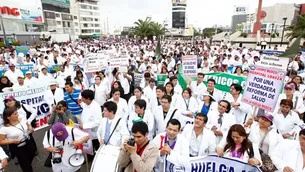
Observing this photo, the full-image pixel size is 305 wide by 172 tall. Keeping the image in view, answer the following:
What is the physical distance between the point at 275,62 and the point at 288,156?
184 centimetres

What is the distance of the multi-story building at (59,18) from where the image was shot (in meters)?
51.2

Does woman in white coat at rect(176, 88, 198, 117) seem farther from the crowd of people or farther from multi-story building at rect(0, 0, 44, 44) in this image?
multi-story building at rect(0, 0, 44, 44)

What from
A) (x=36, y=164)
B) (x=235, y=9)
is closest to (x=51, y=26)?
(x=36, y=164)

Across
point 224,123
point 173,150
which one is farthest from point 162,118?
point 173,150

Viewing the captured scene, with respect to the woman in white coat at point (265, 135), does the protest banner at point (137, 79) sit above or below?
below

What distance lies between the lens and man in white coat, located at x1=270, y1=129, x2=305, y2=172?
2.45 metres

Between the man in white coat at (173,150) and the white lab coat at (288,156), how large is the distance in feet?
3.61

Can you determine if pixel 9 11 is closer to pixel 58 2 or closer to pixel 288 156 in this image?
pixel 58 2

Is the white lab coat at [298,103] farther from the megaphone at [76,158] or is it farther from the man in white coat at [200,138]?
the megaphone at [76,158]

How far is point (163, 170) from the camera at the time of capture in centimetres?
274

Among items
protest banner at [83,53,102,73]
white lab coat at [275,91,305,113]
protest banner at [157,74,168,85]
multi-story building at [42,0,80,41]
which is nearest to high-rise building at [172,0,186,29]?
multi-story building at [42,0,80,41]

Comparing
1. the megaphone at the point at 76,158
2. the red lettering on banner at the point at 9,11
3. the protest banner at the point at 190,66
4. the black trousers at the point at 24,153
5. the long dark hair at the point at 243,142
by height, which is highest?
the red lettering on banner at the point at 9,11

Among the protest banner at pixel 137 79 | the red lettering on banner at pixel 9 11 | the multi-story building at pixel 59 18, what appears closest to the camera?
the protest banner at pixel 137 79

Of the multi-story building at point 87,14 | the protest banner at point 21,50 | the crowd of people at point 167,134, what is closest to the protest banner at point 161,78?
the crowd of people at point 167,134
